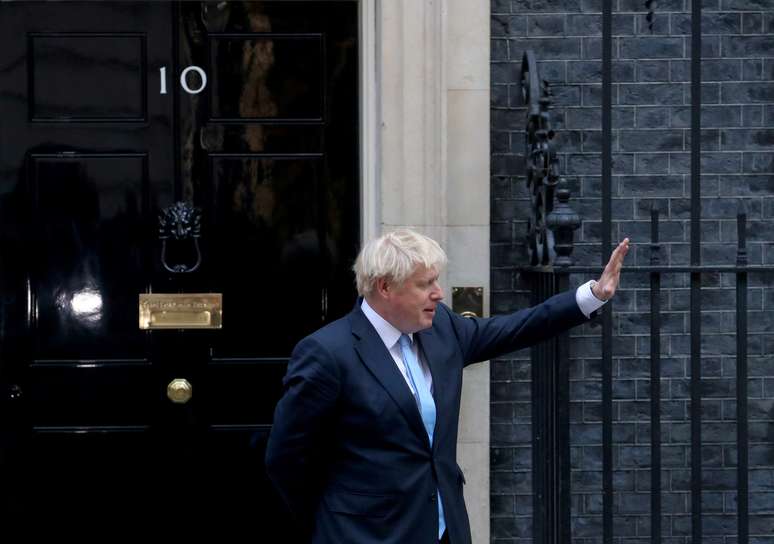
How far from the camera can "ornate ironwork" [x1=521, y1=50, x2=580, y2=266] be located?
4.98 m

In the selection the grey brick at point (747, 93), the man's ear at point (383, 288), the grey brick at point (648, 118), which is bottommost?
the man's ear at point (383, 288)

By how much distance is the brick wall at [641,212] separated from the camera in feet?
19.2

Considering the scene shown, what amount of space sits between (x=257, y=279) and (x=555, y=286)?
1.52m

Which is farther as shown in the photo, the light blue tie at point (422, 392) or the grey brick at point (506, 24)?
the grey brick at point (506, 24)

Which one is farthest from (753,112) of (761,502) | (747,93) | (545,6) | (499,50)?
(761,502)

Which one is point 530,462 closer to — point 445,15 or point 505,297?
point 505,297

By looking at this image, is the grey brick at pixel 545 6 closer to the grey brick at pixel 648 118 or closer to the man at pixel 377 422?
the grey brick at pixel 648 118

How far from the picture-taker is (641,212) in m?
5.86

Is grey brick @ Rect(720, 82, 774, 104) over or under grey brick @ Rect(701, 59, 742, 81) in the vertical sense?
under

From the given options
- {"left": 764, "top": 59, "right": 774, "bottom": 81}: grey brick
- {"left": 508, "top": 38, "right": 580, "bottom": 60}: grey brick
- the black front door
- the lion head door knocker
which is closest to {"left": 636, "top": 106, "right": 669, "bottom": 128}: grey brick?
{"left": 508, "top": 38, "right": 580, "bottom": 60}: grey brick

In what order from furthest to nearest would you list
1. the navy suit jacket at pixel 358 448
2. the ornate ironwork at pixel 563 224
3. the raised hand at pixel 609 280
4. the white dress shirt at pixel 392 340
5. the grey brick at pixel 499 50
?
the grey brick at pixel 499 50
the ornate ironwork at pixel 563 224
the raised hand at pixel 609 280
the white dress shirt at pixel 392 340
the navy suit jacket at pixel 358 448

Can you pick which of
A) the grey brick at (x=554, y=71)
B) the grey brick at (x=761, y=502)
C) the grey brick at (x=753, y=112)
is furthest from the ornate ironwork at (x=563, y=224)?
the grey brick at (x=761, y=502)

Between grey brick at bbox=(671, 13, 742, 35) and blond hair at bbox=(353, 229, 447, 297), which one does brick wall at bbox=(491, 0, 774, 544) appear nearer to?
grey brick at bbox=(671, 13, 742, 35)

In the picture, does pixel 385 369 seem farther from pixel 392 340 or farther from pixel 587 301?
pixel 587 301
